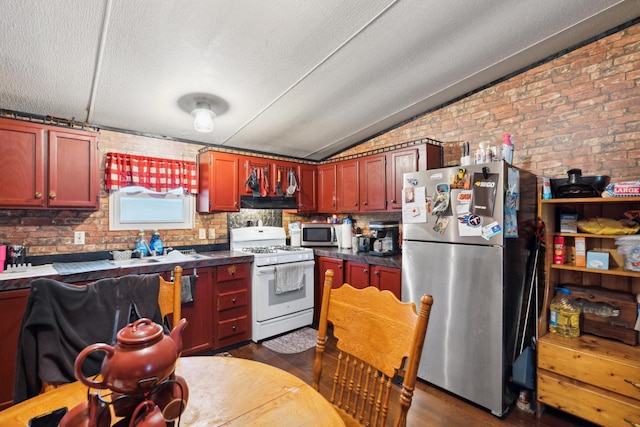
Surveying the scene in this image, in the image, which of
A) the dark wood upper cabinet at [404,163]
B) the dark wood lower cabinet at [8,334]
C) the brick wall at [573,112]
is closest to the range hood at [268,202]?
the dark wood upper cabinet at [404,163]

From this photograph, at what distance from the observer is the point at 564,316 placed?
216 centimetres

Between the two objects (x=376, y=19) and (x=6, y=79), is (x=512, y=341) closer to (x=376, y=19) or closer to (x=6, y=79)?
(x=376, y=19)

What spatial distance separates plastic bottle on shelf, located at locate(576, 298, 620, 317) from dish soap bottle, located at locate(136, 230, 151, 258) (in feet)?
12.4

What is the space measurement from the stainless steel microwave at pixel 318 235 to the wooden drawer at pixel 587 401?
8.09 feet

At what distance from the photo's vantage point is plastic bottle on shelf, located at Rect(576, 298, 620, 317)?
208 cm

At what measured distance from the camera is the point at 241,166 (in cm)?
363

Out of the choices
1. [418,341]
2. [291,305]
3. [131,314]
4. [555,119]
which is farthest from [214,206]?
[555,119]

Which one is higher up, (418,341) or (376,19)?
(376,19)

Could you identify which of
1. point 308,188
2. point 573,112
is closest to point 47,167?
point 308,188

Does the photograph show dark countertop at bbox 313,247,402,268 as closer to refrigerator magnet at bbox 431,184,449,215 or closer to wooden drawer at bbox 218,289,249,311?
refrigerator magnet at bbox 431,184,449,215

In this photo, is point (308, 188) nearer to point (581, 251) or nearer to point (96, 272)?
point (96, 272)

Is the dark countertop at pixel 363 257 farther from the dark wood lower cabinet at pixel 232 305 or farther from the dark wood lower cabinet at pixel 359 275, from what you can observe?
the dark wood lower cabinet at pixel 232 305

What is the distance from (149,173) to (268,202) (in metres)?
1.37

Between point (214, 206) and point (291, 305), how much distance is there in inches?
55.9
